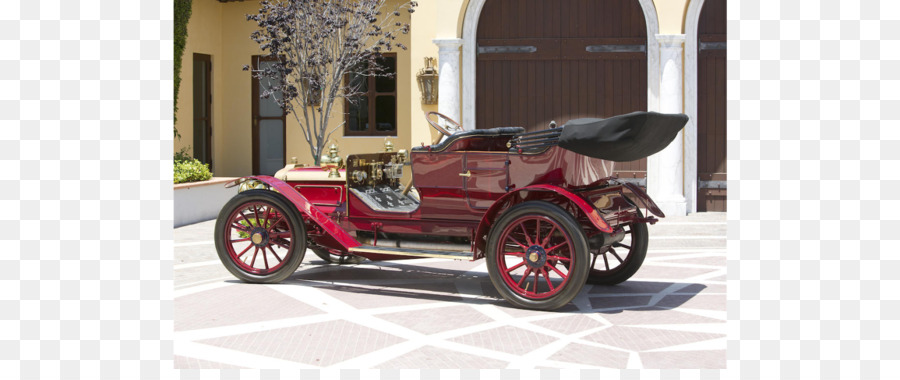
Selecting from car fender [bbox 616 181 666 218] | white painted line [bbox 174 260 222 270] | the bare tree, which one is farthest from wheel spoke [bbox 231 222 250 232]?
the bare tree

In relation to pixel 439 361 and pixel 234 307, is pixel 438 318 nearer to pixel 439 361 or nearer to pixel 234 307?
pixel 439 361

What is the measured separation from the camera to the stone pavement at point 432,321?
506 centimetres

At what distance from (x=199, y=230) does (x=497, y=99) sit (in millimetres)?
4824

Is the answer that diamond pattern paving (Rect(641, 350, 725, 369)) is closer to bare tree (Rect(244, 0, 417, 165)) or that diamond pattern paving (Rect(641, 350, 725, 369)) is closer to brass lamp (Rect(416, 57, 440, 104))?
bare tree (Rect(244, 0, 417, 165))

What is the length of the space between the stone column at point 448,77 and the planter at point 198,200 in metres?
3.38

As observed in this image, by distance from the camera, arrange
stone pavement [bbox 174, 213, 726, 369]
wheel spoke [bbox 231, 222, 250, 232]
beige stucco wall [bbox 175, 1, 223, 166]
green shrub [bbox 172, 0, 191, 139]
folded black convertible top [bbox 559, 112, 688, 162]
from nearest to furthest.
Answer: stone pavement [bbox 174, 213, 726, 369], folded black convertible top [bbox 559, 112, 688, 162], wheel spoke [bbox 231, 222, 250, 232], green shrub [bbox 172, 0, 191, 139], beige stucco wall [bbox 175, 1, 223, 166]

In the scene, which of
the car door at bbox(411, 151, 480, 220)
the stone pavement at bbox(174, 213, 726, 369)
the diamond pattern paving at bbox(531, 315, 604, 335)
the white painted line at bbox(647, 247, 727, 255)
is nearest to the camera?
the stone pavement at bbox(174, 213, 726, 369)

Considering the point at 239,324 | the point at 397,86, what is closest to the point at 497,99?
the point at 397,86

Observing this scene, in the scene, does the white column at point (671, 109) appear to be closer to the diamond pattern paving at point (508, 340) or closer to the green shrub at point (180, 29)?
the green shrub at point (180, 29)

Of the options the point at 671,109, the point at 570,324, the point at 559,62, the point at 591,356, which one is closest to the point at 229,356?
the point at 591,356

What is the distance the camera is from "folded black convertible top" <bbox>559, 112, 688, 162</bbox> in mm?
6004

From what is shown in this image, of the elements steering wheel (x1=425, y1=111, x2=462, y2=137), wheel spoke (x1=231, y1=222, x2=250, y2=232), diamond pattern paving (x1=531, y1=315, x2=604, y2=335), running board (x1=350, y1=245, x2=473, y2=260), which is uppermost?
steering wheel (x1=425, y1=111, x2=462, y2=137)

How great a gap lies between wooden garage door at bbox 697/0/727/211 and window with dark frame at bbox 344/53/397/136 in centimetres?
488

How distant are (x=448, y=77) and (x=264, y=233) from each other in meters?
6.42
